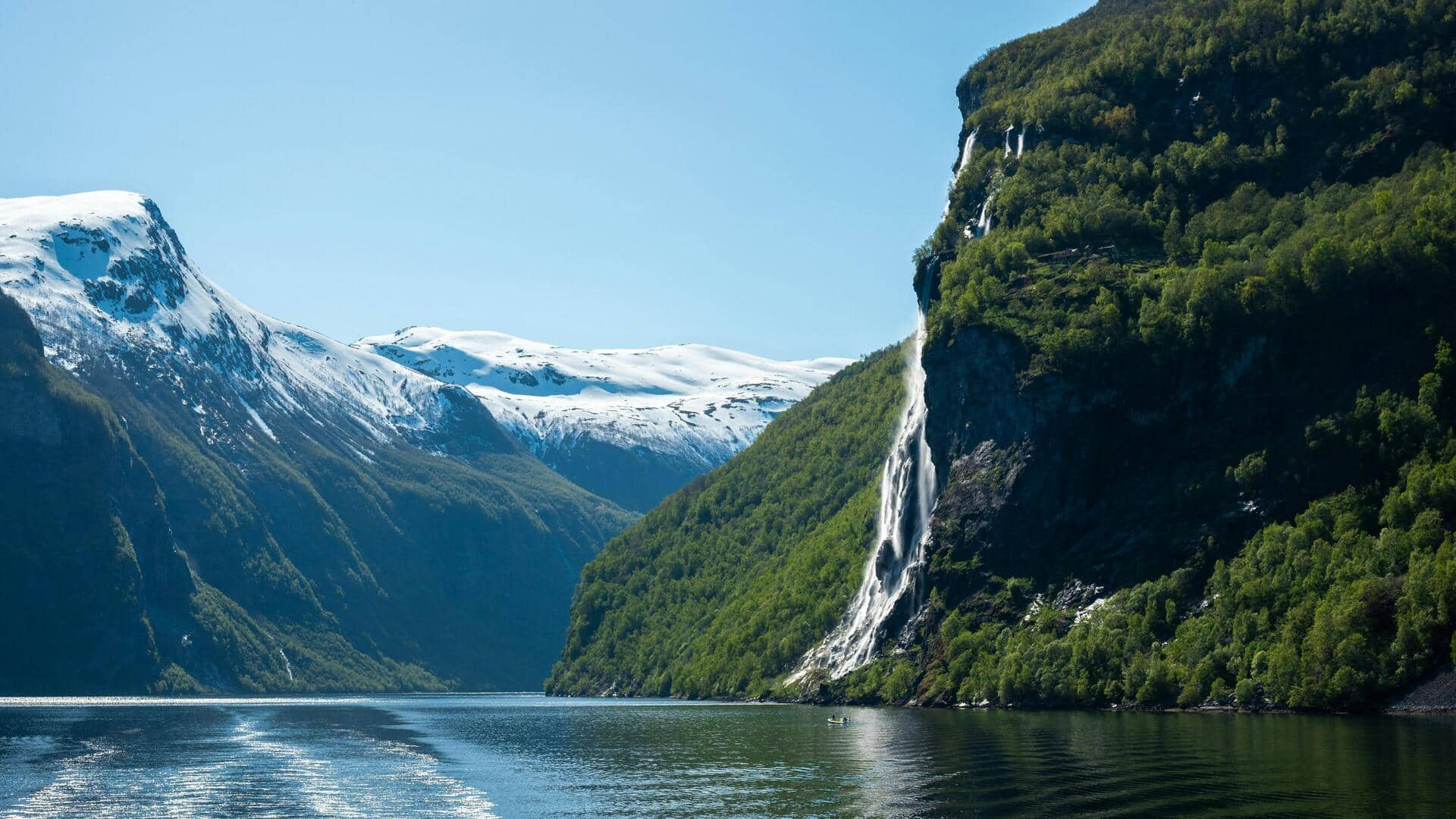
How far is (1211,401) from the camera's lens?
149875 millimetres

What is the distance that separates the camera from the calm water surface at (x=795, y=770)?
66.2 m

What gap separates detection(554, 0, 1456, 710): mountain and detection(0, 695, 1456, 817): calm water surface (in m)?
12.4

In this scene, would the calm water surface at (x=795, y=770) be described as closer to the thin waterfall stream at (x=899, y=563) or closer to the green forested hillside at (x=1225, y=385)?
the green forested hillside at (x=1225, y=385)

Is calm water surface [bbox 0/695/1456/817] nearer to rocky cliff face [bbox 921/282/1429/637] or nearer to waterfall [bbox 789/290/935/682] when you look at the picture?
rocky cliff face [bbox 921/282/1429/637]

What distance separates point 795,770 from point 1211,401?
79.9 meters

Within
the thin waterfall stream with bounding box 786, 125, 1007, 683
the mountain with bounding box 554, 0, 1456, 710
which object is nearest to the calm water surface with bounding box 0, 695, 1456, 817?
the mountain with bounding box 554, 0, 1456, 710

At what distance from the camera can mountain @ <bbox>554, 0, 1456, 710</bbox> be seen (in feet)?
398

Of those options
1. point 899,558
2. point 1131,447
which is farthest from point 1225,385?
point 899,558

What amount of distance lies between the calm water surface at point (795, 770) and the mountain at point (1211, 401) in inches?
487

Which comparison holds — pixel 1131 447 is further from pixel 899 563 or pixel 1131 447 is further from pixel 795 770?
pixel 795 770

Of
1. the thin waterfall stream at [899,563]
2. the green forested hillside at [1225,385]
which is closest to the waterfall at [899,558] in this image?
the thin waterfall stream at [899,563]

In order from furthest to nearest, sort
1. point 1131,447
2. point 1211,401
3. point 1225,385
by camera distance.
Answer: point 1131,447
point 1211,401
point 1225,385

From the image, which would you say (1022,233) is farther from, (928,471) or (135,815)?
(135,815)

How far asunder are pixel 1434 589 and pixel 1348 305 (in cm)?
4812
